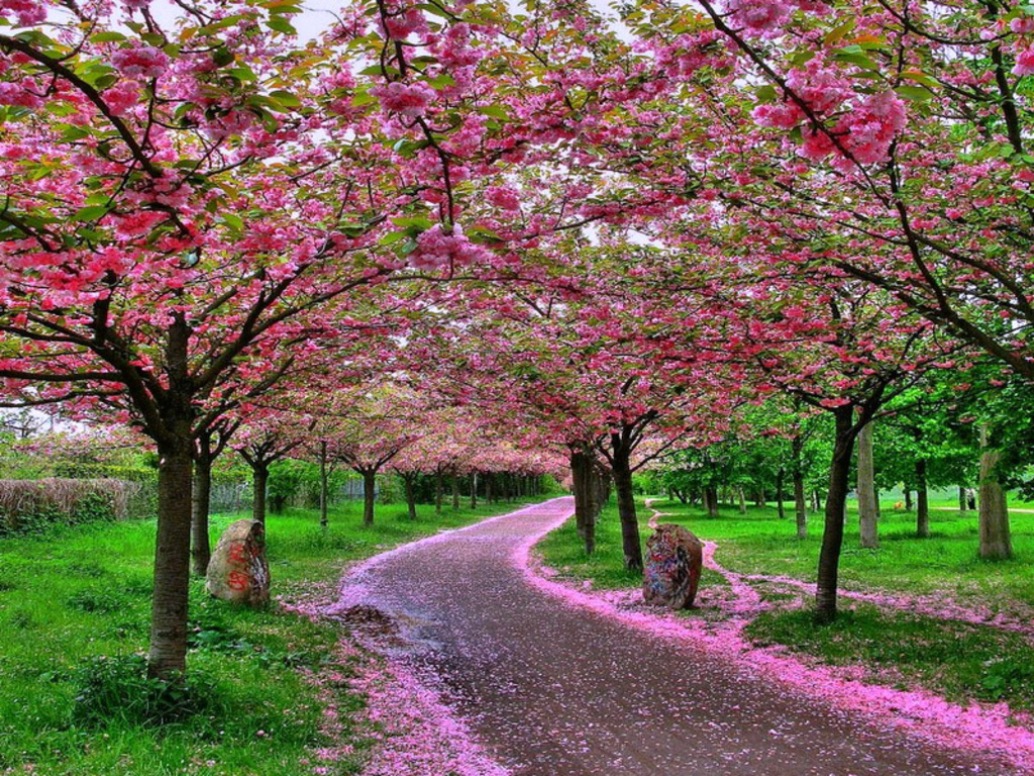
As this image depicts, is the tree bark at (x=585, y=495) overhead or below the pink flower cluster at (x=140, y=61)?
below

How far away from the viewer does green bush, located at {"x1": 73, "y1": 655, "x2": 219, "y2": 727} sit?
555 cm

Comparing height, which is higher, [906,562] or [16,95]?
[16,95]

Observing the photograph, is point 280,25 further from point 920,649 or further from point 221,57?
point 920,649

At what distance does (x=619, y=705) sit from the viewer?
696 cm

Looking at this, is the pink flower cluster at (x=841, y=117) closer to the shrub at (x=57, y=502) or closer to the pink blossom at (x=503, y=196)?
the pink blossom at (x=503, y=196)

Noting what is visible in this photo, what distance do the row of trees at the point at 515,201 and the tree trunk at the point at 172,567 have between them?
0.8 inches

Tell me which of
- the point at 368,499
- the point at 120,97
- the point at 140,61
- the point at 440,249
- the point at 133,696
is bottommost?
the point at 368,499

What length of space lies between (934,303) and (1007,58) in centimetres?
237

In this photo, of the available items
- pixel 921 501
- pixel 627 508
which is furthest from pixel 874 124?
pixel 921 501

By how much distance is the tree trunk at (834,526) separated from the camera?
32.5 ft

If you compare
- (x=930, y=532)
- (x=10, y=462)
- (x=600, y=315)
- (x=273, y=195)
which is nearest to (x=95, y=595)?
(x=273, y=195)

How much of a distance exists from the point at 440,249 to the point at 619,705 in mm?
5438

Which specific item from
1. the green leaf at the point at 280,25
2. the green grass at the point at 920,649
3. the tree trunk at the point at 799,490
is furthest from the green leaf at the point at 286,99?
the tree trunk at the point at 799,490

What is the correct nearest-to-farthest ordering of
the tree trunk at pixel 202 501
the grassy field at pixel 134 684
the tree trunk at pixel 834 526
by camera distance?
1. the grassy field at pixel 134 684
2. the tree trunk at pixel 834 526
3. the tree trunk at pixel 202 501
